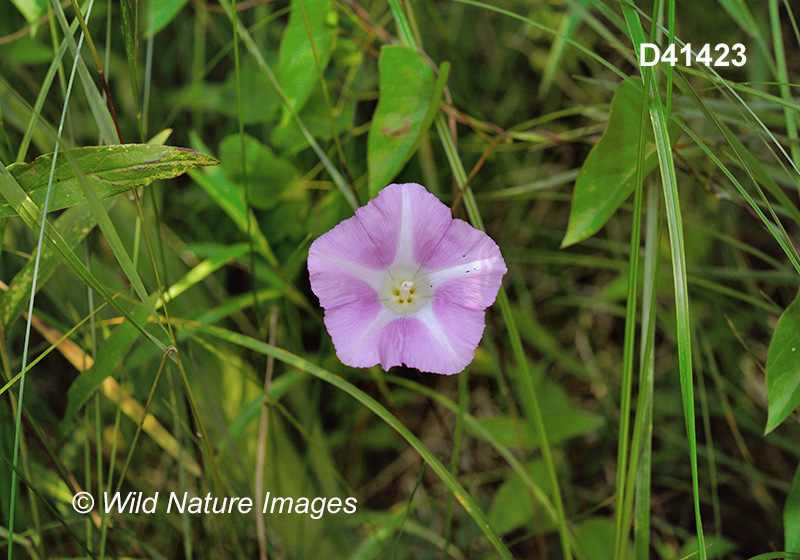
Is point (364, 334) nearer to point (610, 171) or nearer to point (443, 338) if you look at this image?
point (443, 338)

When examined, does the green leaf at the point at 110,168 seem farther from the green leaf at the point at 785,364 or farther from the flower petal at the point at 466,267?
the green leaf at the point at 785,364

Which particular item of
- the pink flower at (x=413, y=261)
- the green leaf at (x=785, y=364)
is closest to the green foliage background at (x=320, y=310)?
the green leaf at (x=785, y=364)

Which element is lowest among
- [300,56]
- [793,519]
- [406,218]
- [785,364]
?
[793,519]

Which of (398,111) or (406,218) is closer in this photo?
(406,218)

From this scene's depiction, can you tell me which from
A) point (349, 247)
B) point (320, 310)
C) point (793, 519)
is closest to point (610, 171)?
point (349, 247)

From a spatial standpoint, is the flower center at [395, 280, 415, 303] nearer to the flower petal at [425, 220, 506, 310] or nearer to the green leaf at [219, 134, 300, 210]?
the flower petal at [425, 220, 506, 310]

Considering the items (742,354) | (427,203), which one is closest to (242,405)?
(427,203)

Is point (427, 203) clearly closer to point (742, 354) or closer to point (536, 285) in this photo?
point (536, 285)
